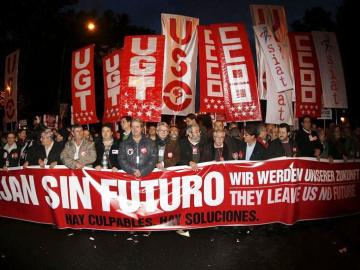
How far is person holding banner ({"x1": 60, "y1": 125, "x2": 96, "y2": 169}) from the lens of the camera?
21.6 feet

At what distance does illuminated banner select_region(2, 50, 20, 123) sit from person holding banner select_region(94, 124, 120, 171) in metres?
4.66

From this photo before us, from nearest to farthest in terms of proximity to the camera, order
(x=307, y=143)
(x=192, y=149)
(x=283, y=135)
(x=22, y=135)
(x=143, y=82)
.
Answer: (x=192, y=149) → (x=283, y=135) → (x=307, y=143) → (x=143, y=82) → (x=22, y=135)

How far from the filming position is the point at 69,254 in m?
5.40

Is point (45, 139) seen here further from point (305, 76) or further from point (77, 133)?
point (305, 76)

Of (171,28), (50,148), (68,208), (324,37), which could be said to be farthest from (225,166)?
(324,37)

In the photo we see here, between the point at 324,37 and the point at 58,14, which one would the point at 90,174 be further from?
the point at 58,14

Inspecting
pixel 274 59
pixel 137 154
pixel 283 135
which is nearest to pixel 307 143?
pixel 283 135

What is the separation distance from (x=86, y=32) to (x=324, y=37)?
23.9 metres

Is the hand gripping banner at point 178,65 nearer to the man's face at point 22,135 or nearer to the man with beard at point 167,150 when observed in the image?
the man with beard at point 167,150

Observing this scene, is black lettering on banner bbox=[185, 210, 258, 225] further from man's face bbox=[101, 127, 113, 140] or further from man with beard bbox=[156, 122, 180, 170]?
man's face bbox=[101, 127, 113, 140]

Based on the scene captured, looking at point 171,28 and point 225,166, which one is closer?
point 225,166

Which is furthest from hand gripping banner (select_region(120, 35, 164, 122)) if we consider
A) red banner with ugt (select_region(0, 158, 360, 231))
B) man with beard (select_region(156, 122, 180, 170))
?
red banner with ugt (select_region(0, 158, 360, 231))

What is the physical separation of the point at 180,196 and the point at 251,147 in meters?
1.78

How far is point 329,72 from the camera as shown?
10.4 m
